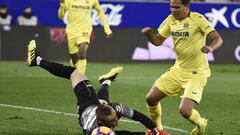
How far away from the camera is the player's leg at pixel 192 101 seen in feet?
35.4

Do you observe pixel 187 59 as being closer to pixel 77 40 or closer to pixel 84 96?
pixel 84 96

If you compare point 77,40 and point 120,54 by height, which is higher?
point 77,40

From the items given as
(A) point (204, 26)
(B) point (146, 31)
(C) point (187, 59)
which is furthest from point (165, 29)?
(A) point (204, 26)

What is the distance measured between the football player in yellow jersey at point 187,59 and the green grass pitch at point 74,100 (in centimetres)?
93

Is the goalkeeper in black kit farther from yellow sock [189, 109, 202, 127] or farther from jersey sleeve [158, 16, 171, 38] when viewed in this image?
jersey sleeve [158, 16, 171, 38]

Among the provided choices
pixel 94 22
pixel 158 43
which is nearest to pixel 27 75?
pixel 94 22

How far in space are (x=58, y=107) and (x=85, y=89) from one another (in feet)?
13.1

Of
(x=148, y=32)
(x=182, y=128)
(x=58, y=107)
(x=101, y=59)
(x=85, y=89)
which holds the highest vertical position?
(x=148, y=32)

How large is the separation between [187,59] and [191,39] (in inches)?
13.0

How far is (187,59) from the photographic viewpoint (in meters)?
11.2

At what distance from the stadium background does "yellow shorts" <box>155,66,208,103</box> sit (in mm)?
4348

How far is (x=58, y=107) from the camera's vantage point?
48.3ft

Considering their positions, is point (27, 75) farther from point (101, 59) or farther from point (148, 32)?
point (148, 32)

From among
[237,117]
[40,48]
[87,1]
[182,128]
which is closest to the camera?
[182,128]
